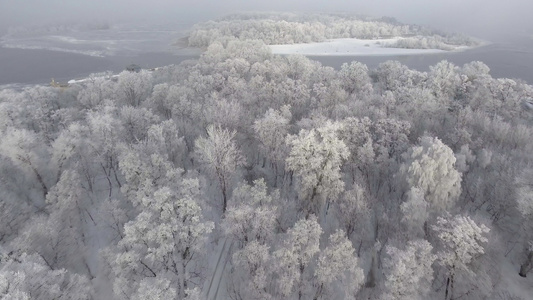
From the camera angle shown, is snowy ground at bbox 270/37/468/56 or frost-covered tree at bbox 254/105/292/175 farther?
snowy ground at bbox 270/37/468/56

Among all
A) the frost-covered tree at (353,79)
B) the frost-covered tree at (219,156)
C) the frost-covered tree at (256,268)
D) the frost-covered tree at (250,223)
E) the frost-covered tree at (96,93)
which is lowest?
the frost-covered tree at (256,268)

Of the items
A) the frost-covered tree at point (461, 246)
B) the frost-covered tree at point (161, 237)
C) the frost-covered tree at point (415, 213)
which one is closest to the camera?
the frost-covered tree at point (461, 246)

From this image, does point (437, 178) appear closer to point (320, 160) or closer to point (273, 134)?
point (320, 160)

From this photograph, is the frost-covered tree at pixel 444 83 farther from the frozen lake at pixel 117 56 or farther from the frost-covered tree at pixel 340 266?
the frozen lake at pixel 117 56

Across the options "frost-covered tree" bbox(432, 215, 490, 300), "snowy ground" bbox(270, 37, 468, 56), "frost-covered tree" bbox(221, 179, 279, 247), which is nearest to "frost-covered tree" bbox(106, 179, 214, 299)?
"frost-covered tree" bbox(221, 179, 279, 247)

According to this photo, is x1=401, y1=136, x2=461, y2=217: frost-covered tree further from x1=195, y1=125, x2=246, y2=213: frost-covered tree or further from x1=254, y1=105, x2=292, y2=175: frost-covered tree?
x1=195, y1=125, x2=246, y2=213: frost-covered tree

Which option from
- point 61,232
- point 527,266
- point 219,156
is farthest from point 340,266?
point 61,232

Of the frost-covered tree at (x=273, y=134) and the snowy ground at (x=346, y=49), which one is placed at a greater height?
the snowy ground at (x=346, y=49)

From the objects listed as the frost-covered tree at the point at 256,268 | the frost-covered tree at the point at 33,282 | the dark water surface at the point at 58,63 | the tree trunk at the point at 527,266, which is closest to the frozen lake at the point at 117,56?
the dark water surface at the point at 58,63

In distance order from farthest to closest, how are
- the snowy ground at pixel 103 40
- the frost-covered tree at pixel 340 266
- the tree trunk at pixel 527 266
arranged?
the snowy ground at pixel 103 40 → the tree trunk at pixel 527 266 → the frost-covered tree at pixel 340 266
